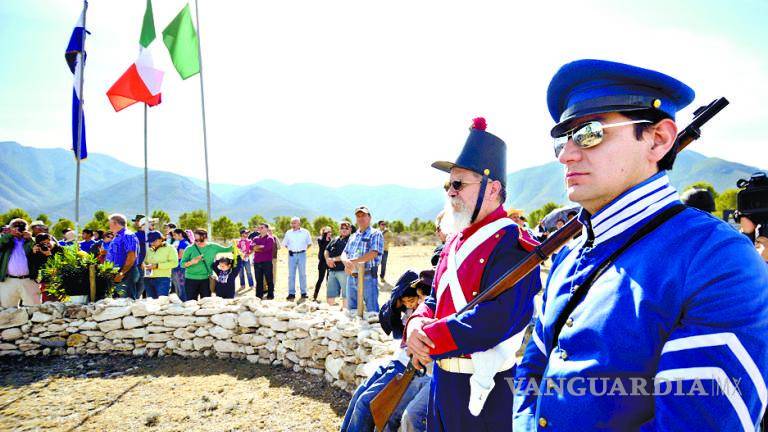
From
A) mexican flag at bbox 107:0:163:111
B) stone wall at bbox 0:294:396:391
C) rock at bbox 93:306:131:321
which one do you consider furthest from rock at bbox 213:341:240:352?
mexican flag at bbox 107:0:163:111

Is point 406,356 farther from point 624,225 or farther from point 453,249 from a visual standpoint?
point 624,225

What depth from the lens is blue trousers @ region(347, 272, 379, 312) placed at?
633 centimetres

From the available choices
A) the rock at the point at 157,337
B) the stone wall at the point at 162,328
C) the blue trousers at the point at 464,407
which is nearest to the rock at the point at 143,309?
the stone wall at the point at 162,328

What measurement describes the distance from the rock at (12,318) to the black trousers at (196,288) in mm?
2318

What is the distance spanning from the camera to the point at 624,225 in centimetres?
109

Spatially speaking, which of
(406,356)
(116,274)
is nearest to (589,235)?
(406,356)

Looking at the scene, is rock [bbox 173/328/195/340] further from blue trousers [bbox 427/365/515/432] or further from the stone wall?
blue trousers [bbox 427/365/515/432]

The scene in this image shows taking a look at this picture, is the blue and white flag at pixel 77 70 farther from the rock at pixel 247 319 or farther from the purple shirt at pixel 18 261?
A: the rock at pixel 247 319

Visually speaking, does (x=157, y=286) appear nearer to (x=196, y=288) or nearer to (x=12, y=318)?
(x=196, y=288)

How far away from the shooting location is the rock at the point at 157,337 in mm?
6461

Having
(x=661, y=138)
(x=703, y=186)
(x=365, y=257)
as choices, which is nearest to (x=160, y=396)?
(x=365, y=257)

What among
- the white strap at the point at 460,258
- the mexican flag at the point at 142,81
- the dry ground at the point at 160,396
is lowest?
the dry ground at the point at 160,396

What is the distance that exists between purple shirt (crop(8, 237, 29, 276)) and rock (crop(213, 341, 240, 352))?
11.8 feet

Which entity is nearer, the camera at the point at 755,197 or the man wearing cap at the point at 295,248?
the camera at the point at 755,197
